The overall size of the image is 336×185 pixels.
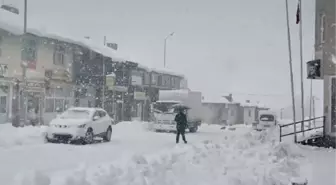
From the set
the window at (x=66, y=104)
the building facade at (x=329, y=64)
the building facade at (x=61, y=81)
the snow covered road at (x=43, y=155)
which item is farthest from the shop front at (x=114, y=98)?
the building facade at (x=329, y=64)

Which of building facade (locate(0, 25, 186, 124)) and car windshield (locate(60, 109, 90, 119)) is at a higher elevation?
building facade (locate(0, 25, 186, 124))

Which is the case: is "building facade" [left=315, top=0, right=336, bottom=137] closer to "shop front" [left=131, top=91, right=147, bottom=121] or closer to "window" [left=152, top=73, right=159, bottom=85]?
"shop front" [left=131, top=91, right=147, bottom=121]

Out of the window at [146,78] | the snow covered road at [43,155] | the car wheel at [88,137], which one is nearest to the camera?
the snow covered road at [43,155]

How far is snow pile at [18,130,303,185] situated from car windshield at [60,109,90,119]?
20.1 feet

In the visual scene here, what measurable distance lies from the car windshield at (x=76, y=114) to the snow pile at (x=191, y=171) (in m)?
6.13

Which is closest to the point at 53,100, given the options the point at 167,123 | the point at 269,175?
the point at 167,123

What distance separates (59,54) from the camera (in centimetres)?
3781

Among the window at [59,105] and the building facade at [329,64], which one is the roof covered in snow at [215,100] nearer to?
the window at [59,105]

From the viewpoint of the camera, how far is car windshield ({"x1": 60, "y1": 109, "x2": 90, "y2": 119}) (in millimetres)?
20891

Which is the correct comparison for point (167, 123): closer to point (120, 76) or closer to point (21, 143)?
point (21, 143)

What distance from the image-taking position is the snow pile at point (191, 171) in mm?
8719

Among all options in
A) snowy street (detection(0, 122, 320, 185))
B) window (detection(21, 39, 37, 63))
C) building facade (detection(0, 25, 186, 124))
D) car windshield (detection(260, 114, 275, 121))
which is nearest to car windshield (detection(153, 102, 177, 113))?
building facade (detection(0, 25, 186, 124))

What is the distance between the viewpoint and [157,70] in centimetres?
5822

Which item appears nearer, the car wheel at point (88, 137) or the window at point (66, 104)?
the car wheel at point (88, 137)
